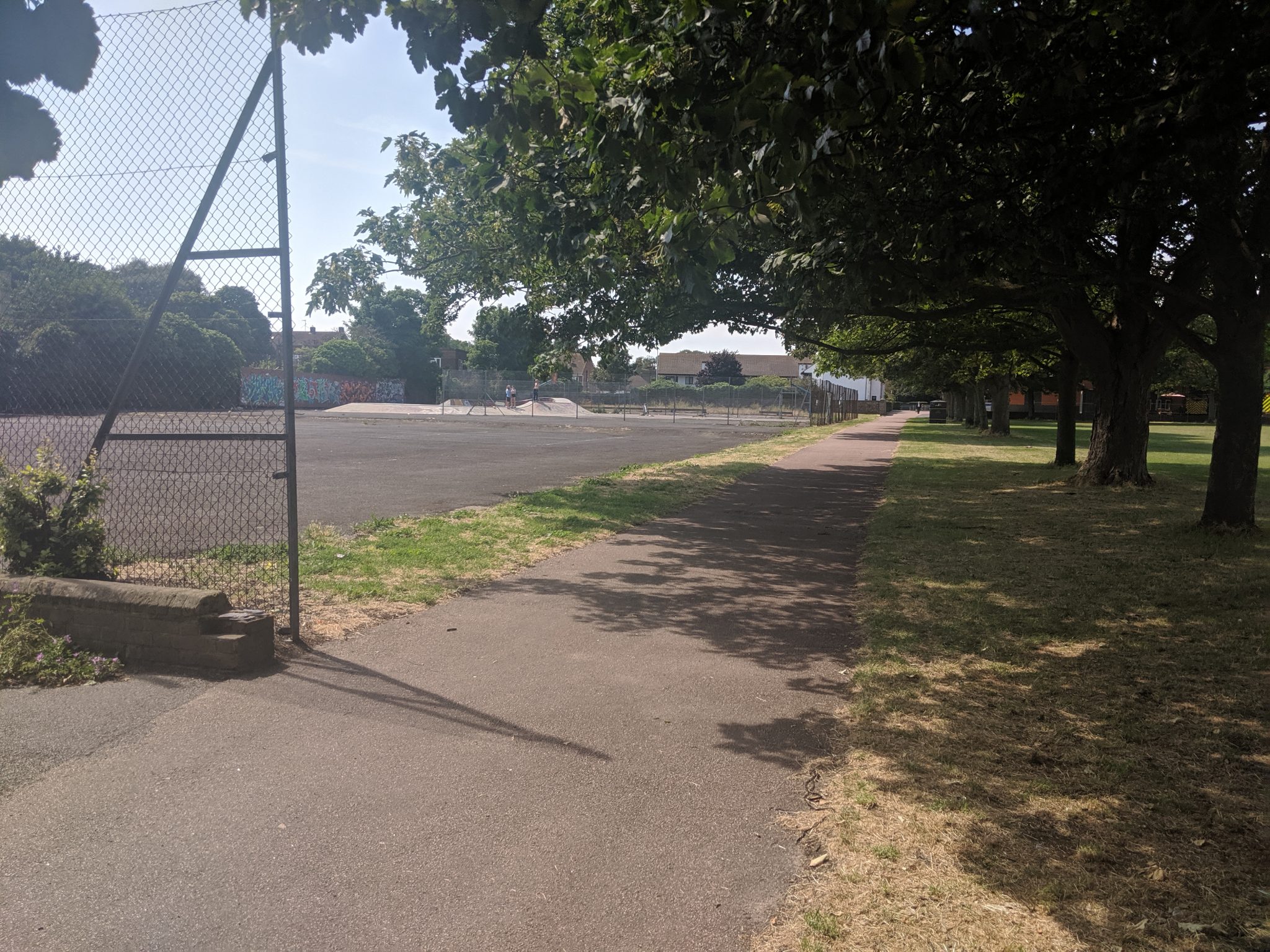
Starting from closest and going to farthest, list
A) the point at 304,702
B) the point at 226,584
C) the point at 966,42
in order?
1. the point at 966,42
2. the point at 304,702
3. the point at 226,584

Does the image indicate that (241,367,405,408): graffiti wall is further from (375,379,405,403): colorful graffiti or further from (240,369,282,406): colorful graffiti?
(240,369,282,406): colorful graffiti

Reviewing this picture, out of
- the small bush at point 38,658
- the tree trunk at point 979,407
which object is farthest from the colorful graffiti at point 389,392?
the small bush at point 38,658

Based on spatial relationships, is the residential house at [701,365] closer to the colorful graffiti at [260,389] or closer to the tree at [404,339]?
the tree at [404,339]

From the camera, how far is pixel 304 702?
4.55m

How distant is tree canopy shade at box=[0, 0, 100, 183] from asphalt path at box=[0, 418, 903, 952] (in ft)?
6.92

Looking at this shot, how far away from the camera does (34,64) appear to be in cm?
216

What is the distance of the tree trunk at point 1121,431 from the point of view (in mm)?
14523

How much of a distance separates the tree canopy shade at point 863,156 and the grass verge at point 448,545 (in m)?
2.75

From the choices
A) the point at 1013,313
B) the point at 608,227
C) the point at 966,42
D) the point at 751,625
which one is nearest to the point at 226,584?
Result: the point at 751,625

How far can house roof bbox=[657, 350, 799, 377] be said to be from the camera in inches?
4464

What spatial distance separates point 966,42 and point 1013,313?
18365 mm

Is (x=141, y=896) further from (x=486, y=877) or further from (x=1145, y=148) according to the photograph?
(x=1145, y=148)

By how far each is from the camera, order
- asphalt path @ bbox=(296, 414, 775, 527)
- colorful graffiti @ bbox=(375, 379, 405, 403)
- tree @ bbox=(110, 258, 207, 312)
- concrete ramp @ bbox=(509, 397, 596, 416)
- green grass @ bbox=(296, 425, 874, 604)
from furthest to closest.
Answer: colorful graffiti @ bbox=(375, 379, 405, 403), concrete ramp @ bbox=(509, 397, 596, 416), asphalt path @ bbox=(296, 414, 775, 527), green grass @ bbox=(296, 425, 874, 604), tree @ bbox=(110, 258, 207, 312)

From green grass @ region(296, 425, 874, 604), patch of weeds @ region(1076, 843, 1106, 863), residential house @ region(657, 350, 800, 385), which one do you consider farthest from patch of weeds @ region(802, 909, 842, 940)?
residential house @ region(657, 350, 800, 385)
